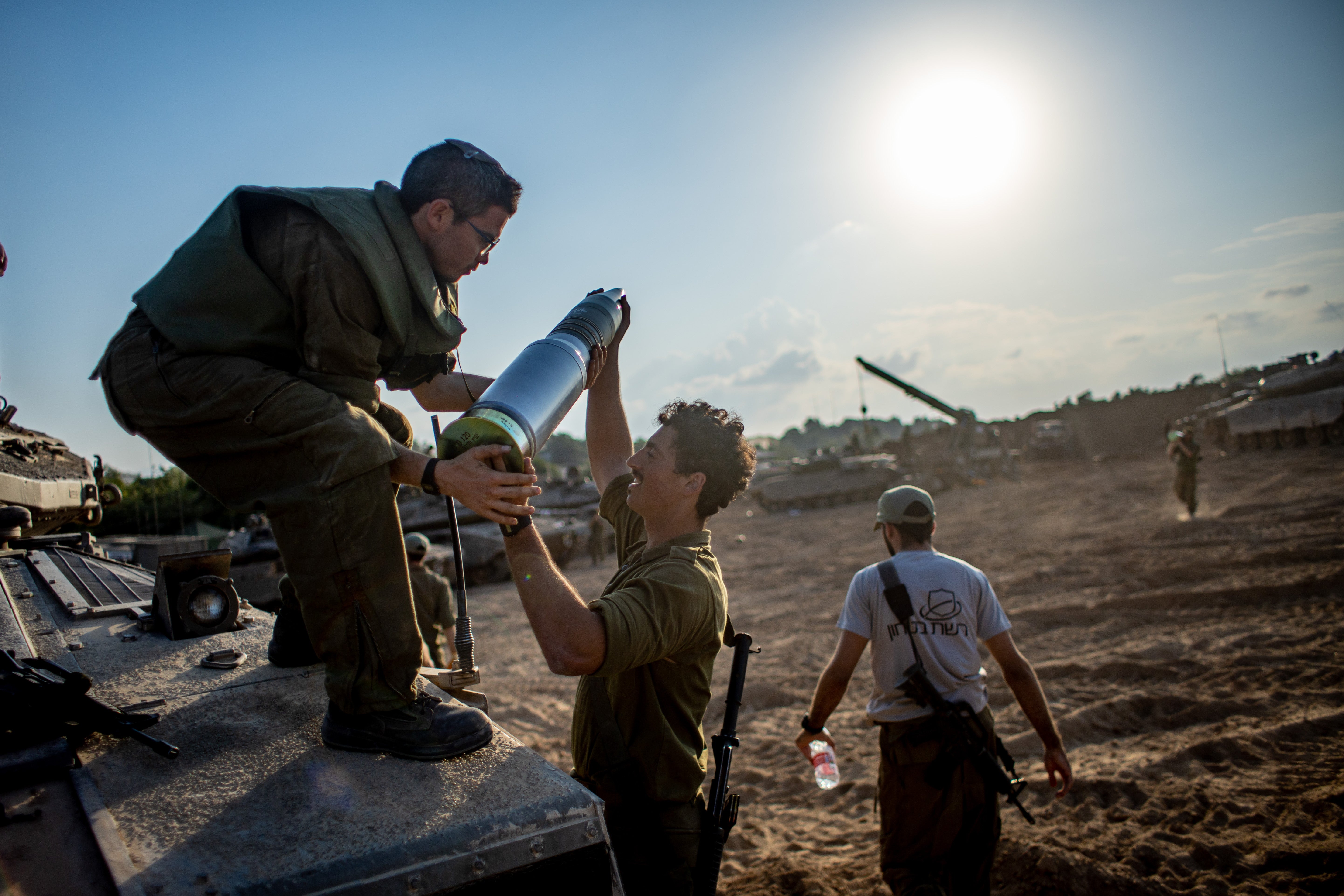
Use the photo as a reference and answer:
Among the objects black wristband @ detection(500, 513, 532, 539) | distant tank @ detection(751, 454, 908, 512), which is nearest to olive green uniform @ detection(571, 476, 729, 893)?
black wristband @ detection(500, 513, 532, 539)

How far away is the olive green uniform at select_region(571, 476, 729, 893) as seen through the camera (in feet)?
6.81

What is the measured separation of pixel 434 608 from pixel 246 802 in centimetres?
629

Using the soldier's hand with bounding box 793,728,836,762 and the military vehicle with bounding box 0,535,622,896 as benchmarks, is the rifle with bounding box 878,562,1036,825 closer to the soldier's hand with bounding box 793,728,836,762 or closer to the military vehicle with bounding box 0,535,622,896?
the soldier's hand with bounding box 793,728,836,762

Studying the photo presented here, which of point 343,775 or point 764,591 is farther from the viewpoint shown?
point 764,591

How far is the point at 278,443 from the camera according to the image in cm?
185

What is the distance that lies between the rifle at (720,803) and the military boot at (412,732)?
689 millimetres

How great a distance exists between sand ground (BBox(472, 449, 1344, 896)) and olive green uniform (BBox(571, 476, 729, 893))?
2169 millimetres

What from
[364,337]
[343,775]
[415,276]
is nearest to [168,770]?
[343,775]

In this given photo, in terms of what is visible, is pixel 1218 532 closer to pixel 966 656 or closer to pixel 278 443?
pixel 966 656

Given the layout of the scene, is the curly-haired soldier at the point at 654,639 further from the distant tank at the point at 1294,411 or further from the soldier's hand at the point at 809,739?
the distant tank at the point at 1294,411

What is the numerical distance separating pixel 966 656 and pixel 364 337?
2.70 meters

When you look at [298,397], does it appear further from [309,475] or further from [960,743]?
[960,743]

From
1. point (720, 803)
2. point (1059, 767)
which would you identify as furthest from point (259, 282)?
point (1059, 767)

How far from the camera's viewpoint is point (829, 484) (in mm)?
27672
